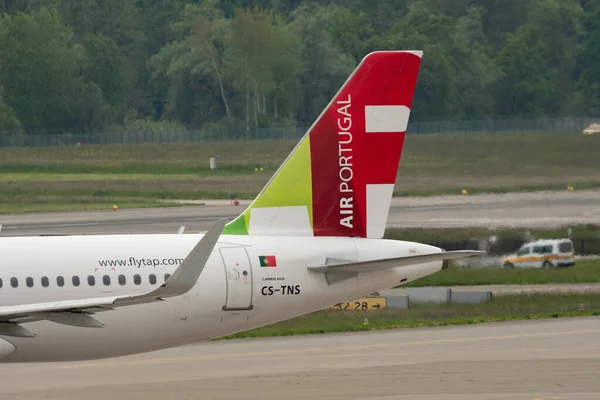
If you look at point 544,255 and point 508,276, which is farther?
point 544,255

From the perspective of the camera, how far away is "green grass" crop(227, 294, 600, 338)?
38594 millimetres

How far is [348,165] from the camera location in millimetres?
28750

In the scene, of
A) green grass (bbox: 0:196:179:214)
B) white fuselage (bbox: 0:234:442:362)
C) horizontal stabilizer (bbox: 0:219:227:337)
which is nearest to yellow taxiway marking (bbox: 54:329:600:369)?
white fuselage (bbox: 0:234:442:362)

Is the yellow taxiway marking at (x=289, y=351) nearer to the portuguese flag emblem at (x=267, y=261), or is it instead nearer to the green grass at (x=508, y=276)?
the portuguese flag emblem at (x=267, y=261)

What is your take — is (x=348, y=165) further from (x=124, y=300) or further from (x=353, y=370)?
(x=124, y=300)

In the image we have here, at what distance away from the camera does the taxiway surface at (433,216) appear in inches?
2495

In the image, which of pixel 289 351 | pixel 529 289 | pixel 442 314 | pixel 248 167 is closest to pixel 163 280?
pixel 289 351

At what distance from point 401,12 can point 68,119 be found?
4735cm

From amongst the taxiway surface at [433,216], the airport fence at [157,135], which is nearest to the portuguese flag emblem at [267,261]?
the taxiway surface at [433,216]

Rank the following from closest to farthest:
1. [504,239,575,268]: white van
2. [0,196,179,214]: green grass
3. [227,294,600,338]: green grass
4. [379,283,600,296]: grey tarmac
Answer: [227,294,600,338]: green grass → [379,283,600,296]: grey tarmac → [504,239,575,268]: white van → [0,196,179,214]: green grass

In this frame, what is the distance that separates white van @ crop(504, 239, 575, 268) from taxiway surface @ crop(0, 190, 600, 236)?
16.9ft

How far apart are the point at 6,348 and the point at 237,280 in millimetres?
5040

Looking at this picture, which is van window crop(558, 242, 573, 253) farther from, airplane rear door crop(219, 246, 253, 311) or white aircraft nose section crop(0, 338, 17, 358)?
white aircraft nose section crop(0, 338, 17, 358)

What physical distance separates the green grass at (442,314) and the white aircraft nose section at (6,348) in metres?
11.7
